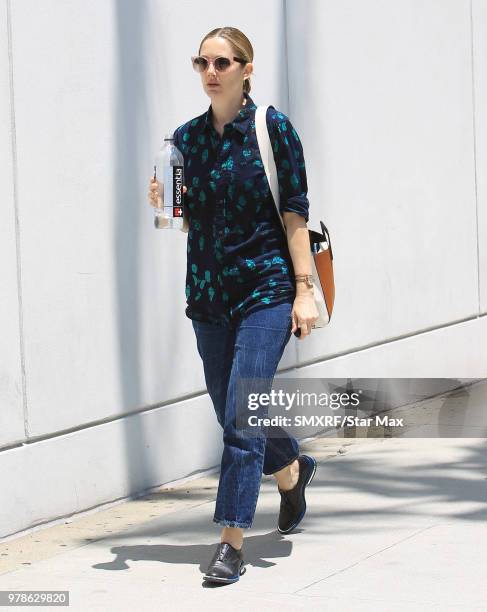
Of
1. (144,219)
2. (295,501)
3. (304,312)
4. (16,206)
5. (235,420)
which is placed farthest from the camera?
(144,219)

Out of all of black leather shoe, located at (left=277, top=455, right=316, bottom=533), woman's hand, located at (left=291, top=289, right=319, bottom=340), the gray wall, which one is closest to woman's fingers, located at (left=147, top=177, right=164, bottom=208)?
woman's hand, located at (left=291, top=289, right=319, bottom=340)

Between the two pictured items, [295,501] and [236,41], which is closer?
[236,41]

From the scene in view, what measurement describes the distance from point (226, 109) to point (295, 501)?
5.32 ft

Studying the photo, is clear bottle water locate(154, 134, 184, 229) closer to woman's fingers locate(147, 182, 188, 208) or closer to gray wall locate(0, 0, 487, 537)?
woman's fingers locate(147, 182, 188, 208)

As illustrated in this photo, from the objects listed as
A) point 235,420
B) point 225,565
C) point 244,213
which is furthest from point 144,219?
point 225,565

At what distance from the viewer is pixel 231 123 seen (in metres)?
4.89

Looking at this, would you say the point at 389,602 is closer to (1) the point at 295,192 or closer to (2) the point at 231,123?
(1) the point at 295,192

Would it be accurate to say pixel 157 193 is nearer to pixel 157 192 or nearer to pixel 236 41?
pixel 157 192

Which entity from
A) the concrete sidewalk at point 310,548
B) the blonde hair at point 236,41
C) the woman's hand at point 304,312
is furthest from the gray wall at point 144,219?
the woman's hand at point 304,312

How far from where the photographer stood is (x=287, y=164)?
483 cm

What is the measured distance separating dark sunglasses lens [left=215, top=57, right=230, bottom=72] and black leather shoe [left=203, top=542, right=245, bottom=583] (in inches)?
67.1

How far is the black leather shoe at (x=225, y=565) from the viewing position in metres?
4.77

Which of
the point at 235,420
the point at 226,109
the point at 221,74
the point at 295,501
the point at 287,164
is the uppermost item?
the point at 221,74

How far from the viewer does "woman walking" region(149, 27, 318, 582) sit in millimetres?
4809
